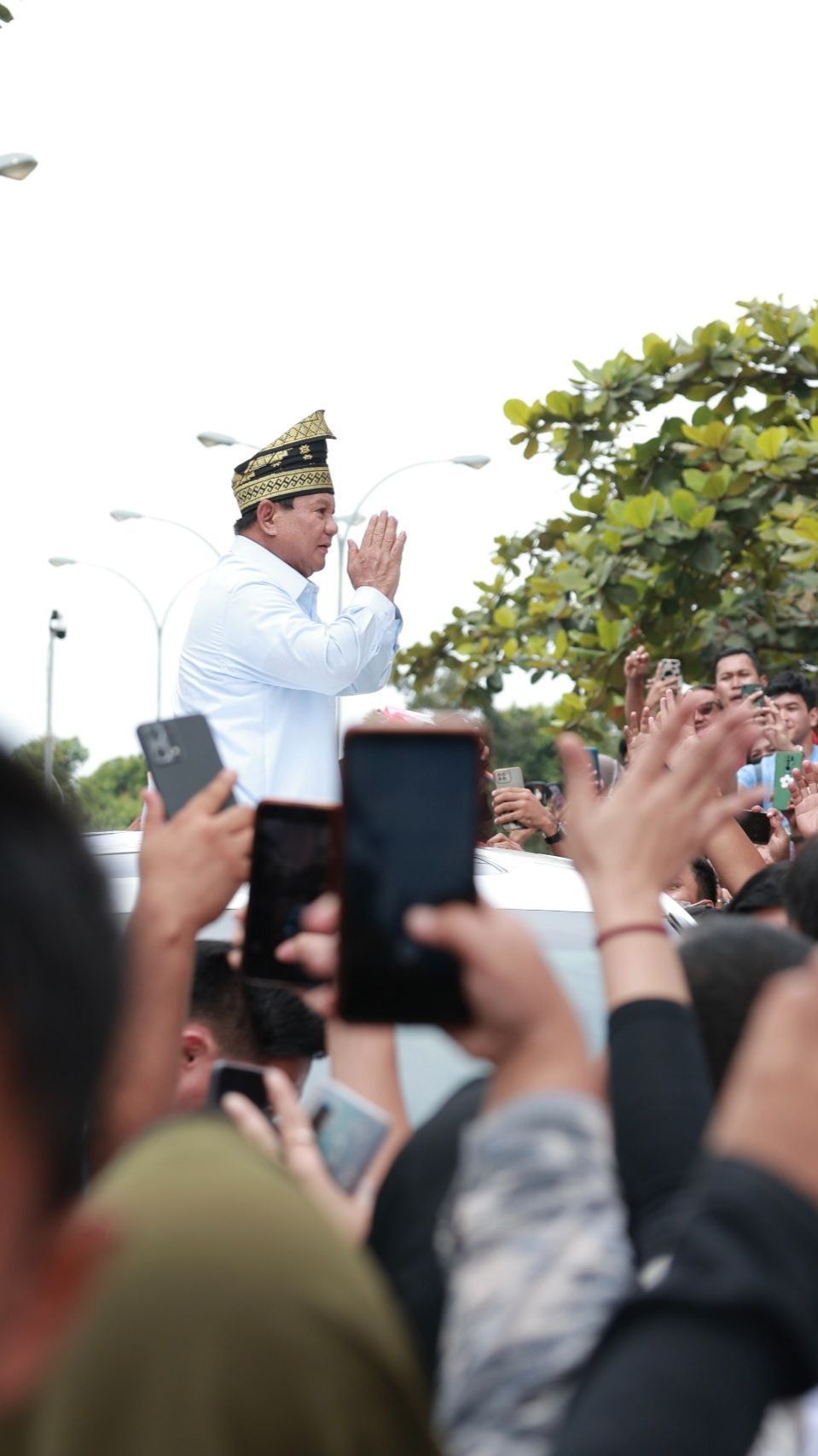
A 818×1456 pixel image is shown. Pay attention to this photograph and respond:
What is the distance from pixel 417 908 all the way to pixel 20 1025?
442 millimetres

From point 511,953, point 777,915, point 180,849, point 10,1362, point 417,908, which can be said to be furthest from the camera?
point 777,915

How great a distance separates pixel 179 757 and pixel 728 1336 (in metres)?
1.21

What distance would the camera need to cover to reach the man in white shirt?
423 cm

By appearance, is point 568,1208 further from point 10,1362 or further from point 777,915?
point 777,915

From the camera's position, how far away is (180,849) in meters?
1.97

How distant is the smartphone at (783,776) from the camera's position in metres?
6.06

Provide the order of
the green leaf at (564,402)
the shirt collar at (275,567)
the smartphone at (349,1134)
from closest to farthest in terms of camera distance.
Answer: the smartphone at (349,1134) < the shirt collar at (275,567) < the green leaf at (564,402)

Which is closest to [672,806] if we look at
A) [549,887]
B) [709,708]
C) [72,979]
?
[72,979]

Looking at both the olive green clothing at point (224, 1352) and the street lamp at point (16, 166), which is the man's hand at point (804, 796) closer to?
the olive green clothing at point (224, 1352)

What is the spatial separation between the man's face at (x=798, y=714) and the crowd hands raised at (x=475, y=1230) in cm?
665

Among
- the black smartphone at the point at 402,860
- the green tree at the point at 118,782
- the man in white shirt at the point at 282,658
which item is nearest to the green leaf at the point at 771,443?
the man in white shirt at the point at 282,658

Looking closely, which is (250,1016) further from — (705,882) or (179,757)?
(705,882)

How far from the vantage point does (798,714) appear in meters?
8.32

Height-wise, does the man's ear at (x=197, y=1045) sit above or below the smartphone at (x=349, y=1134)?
below
